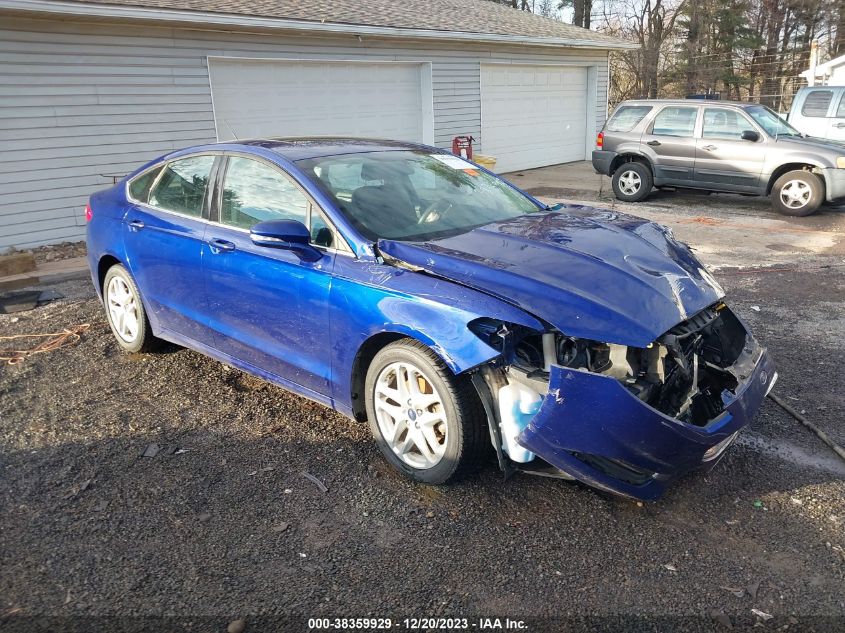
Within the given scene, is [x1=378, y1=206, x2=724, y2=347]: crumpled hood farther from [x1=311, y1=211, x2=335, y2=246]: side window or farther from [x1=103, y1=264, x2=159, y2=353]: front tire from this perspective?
[x1=103, y1=264, x2=159, y2=353]: front tire

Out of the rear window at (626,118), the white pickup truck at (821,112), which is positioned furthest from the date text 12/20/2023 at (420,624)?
the white pickup truck at (821,112)

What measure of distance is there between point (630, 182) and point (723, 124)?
1829mm

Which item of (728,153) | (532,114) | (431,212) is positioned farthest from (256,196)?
(532,114)

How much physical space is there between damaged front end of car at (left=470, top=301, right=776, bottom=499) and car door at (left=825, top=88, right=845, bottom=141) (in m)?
12.5

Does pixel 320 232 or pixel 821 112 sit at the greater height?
pixel 821 112

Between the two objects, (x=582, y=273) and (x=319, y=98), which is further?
(x=319, y=98)

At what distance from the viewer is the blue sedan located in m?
2.93

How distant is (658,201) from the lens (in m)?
12.7

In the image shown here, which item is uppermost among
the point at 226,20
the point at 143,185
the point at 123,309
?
the point at 226,20

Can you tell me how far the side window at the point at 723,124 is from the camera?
36.2 ft

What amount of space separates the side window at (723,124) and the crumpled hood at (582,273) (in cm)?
839

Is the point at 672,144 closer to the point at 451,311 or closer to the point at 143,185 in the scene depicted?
the point at 143,185

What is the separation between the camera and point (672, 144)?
11.7 metres

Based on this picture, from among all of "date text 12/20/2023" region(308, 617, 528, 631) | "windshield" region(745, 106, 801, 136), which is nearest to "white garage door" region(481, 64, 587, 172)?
"windshield" region(745, 106, 801, 136)
